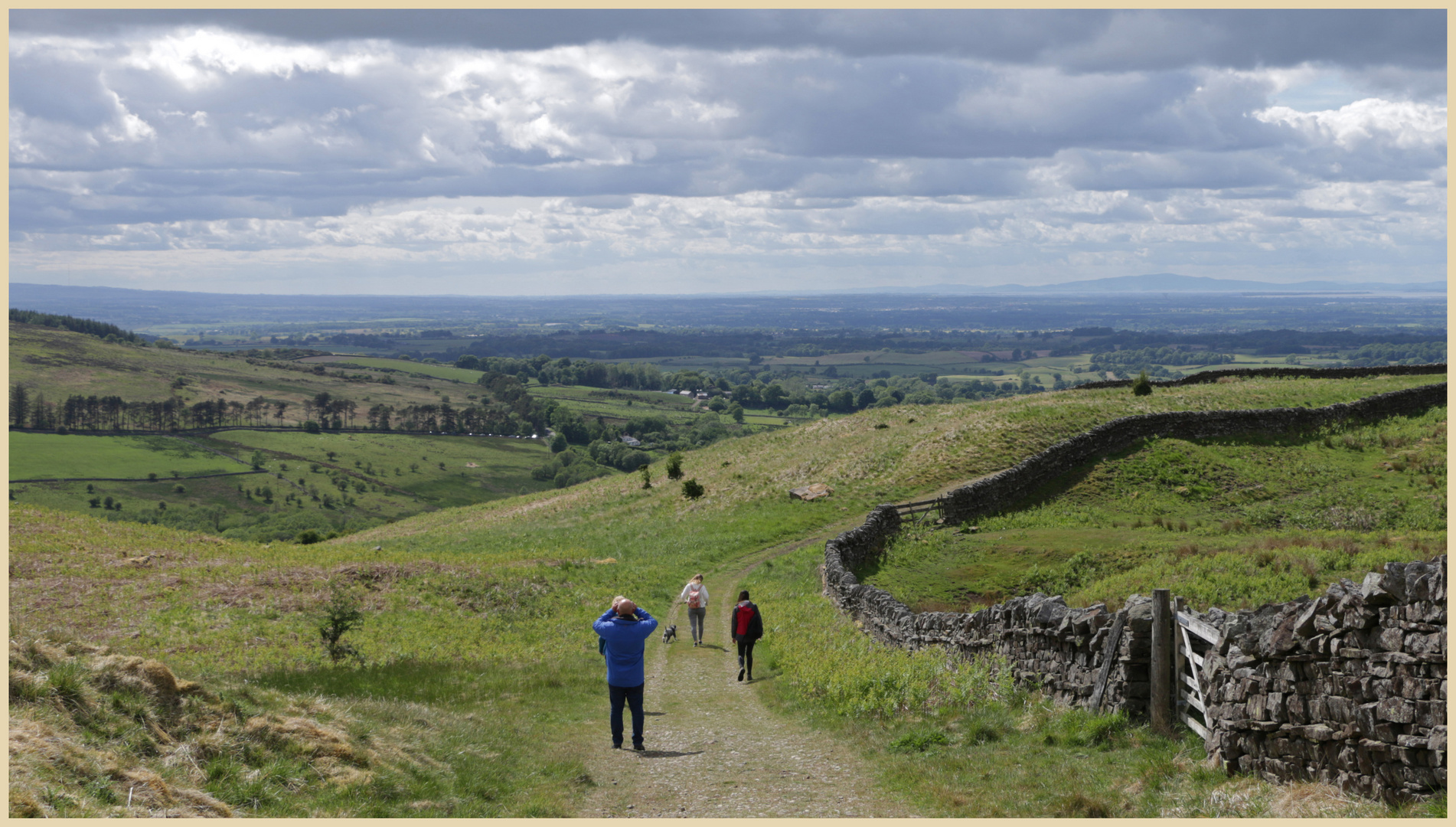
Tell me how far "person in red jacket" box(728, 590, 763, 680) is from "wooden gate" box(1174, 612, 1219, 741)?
8431mm

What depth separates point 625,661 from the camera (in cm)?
1293

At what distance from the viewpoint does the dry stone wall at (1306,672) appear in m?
7.29

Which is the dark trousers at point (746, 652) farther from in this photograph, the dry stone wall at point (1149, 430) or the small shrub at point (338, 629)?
the dry stone wall at point (1149, 430)

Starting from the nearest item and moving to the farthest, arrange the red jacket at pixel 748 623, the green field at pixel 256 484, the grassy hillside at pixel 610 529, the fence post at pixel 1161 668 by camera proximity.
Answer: the fence post at pixel 1161 668
the red jacket at pixel 748 623
the grassy hillside at pixel 610 529
the green field at pixel 256 484

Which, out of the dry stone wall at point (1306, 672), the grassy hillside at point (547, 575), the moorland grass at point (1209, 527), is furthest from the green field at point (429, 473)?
the dry stone wall at point (1306, 672)

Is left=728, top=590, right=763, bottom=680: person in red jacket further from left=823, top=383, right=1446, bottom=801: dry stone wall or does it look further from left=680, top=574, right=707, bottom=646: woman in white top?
left=823, top=383, right=1446, bottom=801: dry stone wall

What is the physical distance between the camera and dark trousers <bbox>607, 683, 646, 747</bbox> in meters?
12.9

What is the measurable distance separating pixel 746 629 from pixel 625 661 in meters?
5.46

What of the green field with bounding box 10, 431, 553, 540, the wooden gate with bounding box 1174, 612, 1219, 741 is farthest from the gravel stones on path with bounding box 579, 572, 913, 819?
the green field with bounding box 10, 431, 553, 540

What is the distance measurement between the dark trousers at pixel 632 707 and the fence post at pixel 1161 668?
6.45m

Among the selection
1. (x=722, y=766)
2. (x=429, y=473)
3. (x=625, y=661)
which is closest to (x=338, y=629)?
(x=625, y=661)

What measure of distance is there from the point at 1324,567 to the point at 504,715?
1750 cm

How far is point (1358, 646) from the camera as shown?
7848 millimetres

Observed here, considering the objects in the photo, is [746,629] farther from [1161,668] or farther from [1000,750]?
[1161,668]
